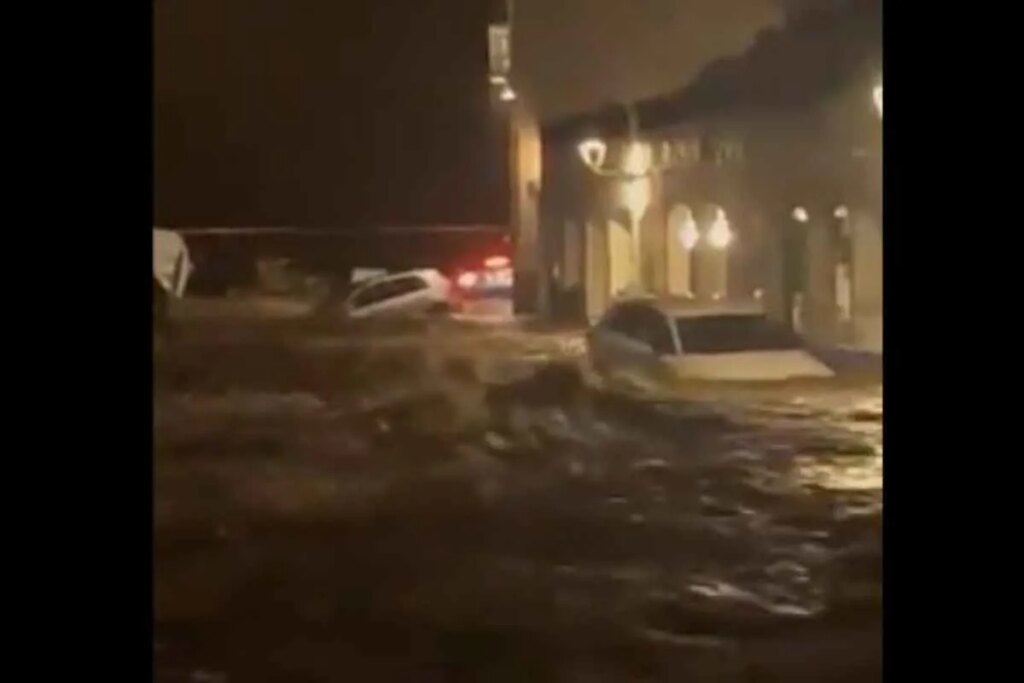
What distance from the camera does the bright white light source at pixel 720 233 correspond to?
135 centimetres

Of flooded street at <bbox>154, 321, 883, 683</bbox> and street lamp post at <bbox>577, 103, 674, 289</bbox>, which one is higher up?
street lamp post at <bbox>577, 103, 674, 289</bbox>

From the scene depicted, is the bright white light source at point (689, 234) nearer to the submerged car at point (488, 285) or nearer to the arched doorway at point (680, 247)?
the arched doorway at point (680, 247)

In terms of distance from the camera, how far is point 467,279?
1341 mm

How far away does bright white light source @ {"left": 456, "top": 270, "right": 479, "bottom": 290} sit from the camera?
4.40 feet

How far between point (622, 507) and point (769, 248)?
22cm

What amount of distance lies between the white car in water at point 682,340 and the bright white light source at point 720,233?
0.04m

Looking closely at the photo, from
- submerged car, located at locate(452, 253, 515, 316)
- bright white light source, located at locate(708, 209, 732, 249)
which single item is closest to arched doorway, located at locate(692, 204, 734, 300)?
bright white light source, located at locate(708, 209, 732, 249)

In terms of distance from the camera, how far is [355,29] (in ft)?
4.45

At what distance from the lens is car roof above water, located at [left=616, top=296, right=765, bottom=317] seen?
135cm

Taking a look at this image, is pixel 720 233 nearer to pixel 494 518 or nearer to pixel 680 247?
pixel 680 247

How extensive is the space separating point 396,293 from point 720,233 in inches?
9.4

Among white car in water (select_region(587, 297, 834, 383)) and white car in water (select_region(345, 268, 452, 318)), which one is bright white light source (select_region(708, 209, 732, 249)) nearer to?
white car in water (select_region(587, 297, 834, 383))

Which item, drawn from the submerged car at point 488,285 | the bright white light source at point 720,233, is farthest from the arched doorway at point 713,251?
the submerged car at point 488,285

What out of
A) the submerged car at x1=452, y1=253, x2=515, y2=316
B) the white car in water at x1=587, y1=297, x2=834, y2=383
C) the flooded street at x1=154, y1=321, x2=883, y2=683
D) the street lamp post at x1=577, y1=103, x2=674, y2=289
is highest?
the street lamp post at x1=577, y1=103, x2=674, y2=289
